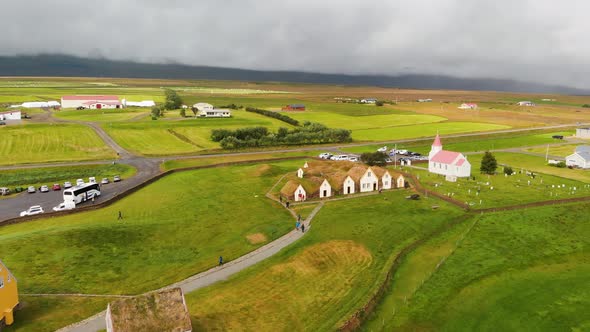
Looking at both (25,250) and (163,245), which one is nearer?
(25,250)

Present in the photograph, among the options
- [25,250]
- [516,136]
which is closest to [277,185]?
[25,250]

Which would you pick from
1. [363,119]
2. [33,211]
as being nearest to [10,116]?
[33,211]

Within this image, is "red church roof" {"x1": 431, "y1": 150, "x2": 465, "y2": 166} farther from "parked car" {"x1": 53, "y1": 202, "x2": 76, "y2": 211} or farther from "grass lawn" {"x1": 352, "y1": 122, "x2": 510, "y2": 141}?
"parked car" {"x1": 53, "y1": 202, "x2": 76, "y2": 211}

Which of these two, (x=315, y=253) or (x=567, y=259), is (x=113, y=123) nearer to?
(x=315, y=253)

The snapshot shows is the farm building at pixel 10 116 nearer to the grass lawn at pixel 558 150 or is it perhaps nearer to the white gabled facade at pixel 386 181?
the white gabled facade at pixel 386 181

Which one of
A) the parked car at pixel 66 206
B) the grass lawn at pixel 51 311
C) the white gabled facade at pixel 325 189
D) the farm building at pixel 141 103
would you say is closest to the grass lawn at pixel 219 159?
the parked car at pixel 66 206

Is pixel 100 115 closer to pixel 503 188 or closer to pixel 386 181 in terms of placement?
pixel 386 181
